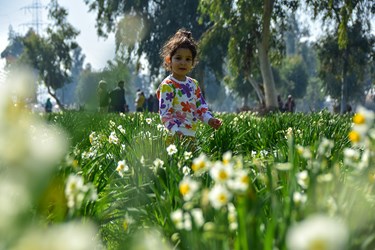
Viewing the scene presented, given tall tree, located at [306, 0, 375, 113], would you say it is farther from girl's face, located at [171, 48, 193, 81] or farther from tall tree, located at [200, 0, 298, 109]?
girl's face, located at [171, 48, 193, 81]

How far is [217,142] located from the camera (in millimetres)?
5430

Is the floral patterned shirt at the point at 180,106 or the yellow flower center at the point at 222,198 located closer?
the yellow flower center at the point at 222,198

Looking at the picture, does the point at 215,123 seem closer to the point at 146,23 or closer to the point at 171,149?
the point at 171,149

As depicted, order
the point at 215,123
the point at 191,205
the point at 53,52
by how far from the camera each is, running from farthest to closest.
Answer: the point at 53,52, the point at 215,123, the point at 191,205

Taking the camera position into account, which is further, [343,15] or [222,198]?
[343,15]

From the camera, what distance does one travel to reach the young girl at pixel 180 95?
5.25 meters

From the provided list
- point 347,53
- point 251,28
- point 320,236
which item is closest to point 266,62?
point 251,28

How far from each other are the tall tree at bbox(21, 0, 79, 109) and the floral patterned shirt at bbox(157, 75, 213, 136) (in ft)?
120

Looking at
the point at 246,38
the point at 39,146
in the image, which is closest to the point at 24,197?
the point at 39,146

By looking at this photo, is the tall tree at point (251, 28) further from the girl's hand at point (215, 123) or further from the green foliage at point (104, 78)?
the girl's hand at point (215, 123)

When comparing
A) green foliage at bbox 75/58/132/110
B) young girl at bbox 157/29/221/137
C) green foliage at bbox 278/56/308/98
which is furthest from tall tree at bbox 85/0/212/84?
green foliage at bbox 278/56/308/98

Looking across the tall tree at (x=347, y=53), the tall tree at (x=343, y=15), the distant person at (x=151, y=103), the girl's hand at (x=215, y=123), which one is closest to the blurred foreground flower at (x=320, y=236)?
the girl's hand at (x=215, y=123)

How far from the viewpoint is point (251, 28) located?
1941cm

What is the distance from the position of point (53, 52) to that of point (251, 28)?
94.2 feet
